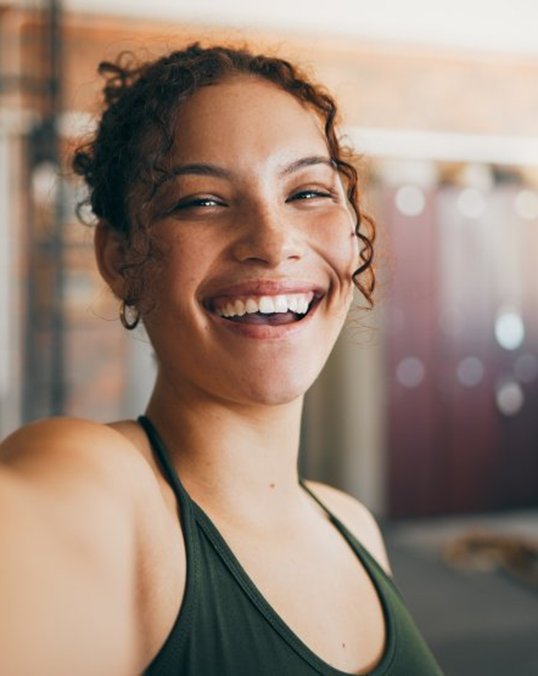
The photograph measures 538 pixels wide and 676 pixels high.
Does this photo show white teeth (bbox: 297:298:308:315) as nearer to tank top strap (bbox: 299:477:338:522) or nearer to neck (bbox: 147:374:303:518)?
neck (bbox: 147:374:303:518)

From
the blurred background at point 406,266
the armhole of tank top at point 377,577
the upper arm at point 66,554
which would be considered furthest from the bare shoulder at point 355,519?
the blurred background at point 406,266

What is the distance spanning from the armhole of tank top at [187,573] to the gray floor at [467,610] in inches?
108

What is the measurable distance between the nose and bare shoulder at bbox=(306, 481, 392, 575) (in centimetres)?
43

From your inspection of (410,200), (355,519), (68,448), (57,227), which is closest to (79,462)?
(68,448)

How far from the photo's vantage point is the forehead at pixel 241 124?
819mm

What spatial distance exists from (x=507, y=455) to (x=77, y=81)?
13.5 ft

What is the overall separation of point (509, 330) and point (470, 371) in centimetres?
45

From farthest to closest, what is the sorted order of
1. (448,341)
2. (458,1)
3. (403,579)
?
(448,341) → (458,1) → (403,579)

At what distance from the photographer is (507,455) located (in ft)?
20.7

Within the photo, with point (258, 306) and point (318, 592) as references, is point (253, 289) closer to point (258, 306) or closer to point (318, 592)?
point (258, 306)

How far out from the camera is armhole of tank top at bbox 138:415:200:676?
687 millimetres

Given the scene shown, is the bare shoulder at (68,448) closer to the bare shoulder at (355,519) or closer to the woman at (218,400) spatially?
the woman at (218,400)

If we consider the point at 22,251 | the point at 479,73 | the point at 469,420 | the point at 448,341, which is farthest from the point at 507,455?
the point at 22,251

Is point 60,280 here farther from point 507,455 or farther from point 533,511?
point 533,511
